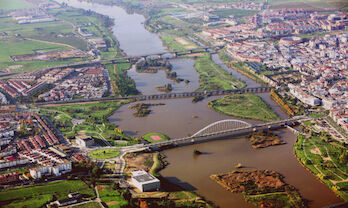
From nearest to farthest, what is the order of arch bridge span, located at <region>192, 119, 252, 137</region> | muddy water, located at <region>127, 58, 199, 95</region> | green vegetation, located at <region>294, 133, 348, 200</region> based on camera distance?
green vegetation, located at <region>294, 133, 348, 200</region> → arch bridge span, located at <region>192, 119, 252, 137</region> → muddy water, located at <region>127, 58, 199, 95</region>

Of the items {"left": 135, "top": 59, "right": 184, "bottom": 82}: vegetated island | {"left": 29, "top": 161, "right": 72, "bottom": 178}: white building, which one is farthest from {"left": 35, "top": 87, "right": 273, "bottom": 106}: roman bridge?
{"left": 29, "top": 161, "right": 72, "bottom": 178}: white building

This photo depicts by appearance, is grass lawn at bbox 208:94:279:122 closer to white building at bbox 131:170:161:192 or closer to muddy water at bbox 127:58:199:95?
muddy water at bbox 127:58:199:95

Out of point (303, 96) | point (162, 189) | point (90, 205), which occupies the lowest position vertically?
point (162, 189)

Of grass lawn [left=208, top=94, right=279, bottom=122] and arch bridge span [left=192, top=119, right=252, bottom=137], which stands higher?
arch bridge span [left=192, top=119, right=252, bottom=137]

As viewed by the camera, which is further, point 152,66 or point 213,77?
point 152,66

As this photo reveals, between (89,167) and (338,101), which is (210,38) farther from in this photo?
(89,167)

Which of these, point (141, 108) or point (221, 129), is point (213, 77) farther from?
point (221, 129)

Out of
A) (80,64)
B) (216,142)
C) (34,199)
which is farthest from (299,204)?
(80,64)

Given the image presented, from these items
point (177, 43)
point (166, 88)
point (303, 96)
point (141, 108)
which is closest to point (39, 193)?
point (141, 108)
